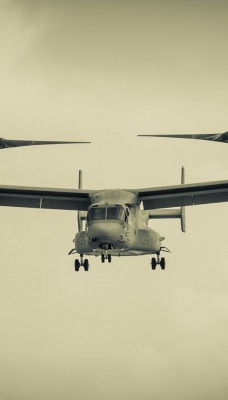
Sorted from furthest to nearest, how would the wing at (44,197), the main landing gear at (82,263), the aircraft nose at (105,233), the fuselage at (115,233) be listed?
the wing at (44,197) < the main landing gear at (82,263) < the fuselage at (115,233) < the aircraft nose at (105,233)

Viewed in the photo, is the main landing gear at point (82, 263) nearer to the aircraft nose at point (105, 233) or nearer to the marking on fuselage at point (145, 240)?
the marking on fuselage at point (145, 240)

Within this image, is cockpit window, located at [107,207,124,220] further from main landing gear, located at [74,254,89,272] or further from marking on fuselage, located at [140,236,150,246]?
main landing gear, located at [74,254,89,272]

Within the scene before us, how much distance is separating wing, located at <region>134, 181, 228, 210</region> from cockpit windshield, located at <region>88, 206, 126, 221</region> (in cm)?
536

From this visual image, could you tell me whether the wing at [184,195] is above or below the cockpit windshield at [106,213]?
above

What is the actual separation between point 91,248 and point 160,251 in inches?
282

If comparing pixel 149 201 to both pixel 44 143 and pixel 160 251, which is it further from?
pixel 44 143

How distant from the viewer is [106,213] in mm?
49844

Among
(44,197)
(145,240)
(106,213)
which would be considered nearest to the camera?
(106,213)

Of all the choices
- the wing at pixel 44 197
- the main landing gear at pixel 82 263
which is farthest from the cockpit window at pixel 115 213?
the wing at pixel 44 197

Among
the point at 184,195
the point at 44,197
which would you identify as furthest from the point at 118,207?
the point at 44,197

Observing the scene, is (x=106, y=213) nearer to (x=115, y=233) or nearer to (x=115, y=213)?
(x=115, y=213)

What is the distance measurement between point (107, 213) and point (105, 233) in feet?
7.16

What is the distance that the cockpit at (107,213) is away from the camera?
163ft

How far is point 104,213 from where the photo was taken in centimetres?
4981
